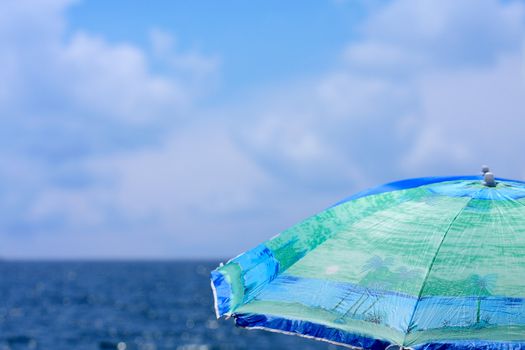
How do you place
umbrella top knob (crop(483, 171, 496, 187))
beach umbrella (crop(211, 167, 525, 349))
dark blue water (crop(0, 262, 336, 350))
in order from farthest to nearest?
dark blue water (crop(0, 262, 336, 350)) < umbrella top knob (crop(483, 171, 496, 187)) < beach umbrella (crop(211, 167, 525, 349))

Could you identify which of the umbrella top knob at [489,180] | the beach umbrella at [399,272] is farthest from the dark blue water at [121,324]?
the umbrella top knob at [489,180]

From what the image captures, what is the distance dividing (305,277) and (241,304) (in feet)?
1.76

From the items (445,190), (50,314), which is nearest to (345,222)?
(445,190)

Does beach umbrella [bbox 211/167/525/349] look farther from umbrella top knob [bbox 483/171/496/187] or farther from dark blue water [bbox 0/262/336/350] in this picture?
dark blue water [bbox 0/262/336/350]

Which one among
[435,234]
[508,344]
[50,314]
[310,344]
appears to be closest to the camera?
[508,344]

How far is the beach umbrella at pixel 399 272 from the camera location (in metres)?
4.91

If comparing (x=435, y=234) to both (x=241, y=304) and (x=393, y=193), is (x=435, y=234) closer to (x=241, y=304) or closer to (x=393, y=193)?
(x=393, y=193)

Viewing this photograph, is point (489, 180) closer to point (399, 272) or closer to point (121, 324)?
point (399, 272)

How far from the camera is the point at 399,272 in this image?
512cm

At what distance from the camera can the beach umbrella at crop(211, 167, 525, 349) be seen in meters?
4.91

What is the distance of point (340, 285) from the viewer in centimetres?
524

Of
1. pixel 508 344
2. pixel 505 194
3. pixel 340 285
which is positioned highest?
pixel 505 194

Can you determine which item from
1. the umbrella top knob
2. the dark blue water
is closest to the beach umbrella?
the umbrella top knob

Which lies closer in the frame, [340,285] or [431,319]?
[431,319]
